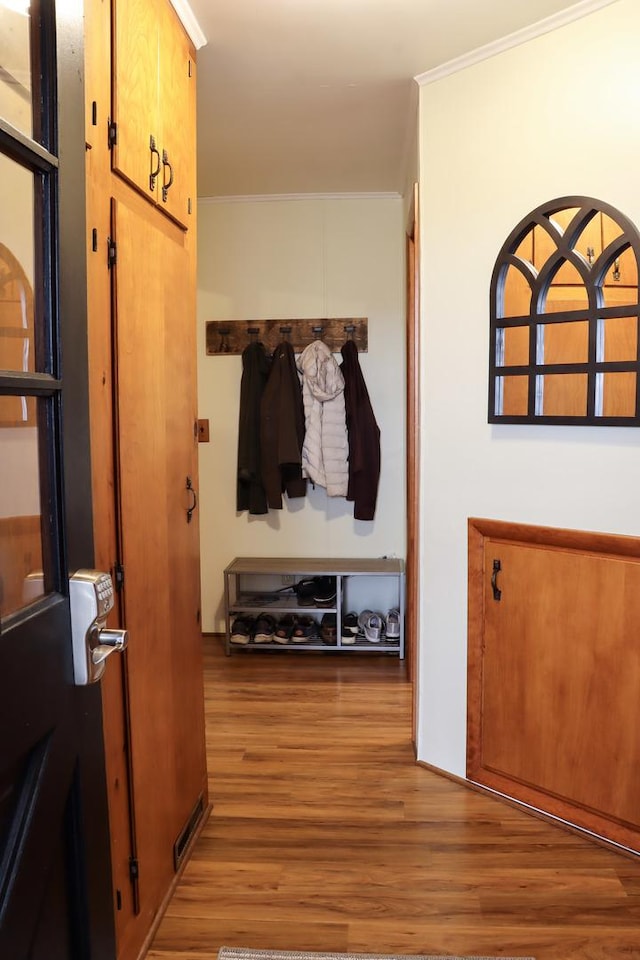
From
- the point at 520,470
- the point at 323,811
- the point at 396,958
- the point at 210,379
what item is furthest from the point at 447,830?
the point at 210,379

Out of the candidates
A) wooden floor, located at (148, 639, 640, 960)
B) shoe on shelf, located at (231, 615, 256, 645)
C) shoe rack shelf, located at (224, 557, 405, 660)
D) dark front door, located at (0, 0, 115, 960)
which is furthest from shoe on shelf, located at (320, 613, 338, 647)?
dark front door, located at (0, 0, 115, 960)

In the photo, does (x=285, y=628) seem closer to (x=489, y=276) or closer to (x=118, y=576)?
(x=489, y=276)

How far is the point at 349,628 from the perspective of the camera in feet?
13.7

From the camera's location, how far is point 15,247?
92 cm

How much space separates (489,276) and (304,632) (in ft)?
Answer: 7.60

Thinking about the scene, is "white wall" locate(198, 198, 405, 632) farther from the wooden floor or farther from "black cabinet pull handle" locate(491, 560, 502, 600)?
"black cabinet pull handle" locate(491, 560, 502, 600)

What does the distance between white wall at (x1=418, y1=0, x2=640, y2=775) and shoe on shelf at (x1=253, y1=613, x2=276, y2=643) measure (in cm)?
145

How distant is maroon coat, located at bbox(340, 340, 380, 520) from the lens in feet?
13.6

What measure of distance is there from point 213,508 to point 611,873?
112 inches

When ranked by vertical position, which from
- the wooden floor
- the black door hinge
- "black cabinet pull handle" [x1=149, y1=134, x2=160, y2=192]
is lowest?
the wooden floor

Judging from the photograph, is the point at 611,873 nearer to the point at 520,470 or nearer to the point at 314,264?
the point at 520,470

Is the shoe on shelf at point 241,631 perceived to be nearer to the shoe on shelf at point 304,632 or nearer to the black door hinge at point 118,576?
the shoe on shelf at point 304,632

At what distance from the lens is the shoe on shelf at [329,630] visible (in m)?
4.14

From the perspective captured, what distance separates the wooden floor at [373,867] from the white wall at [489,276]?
0.32 meters
